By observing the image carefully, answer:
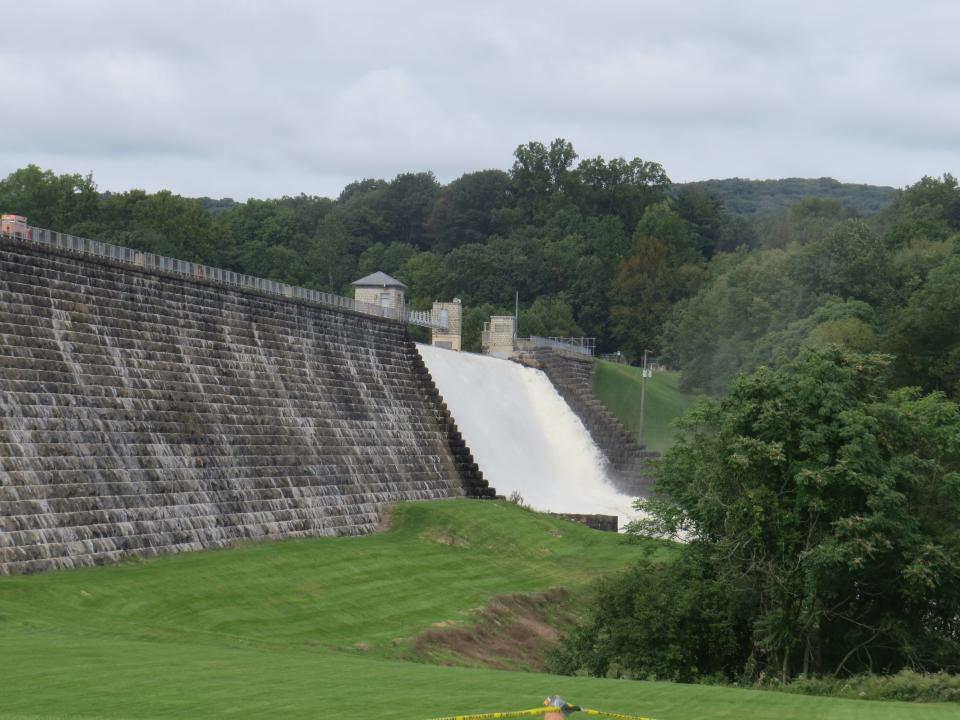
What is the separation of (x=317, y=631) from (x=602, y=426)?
51886 millimetres

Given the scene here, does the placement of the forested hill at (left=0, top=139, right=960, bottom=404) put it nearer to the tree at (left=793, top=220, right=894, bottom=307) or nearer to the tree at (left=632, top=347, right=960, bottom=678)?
the tree at (left=793, top=220, right=894, bottom=307)

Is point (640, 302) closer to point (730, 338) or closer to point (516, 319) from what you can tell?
point (516, 319)

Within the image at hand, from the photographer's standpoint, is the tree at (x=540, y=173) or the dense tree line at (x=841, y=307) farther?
the tree at (x=540, y=173)

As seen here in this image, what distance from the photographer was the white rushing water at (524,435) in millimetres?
75688

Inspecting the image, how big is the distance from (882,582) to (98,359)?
2374cm

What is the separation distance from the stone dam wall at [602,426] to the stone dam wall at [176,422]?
65.5 ft

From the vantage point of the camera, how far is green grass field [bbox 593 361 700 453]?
106438mm

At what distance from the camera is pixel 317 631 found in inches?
1501

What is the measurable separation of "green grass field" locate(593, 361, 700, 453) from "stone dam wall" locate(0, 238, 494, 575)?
1596 inches

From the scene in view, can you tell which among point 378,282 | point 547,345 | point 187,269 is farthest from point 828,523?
point 547,345

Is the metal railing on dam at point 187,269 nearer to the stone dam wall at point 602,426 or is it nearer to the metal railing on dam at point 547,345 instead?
the stone dam wall at point 602,426

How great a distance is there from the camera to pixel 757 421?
39906 mm

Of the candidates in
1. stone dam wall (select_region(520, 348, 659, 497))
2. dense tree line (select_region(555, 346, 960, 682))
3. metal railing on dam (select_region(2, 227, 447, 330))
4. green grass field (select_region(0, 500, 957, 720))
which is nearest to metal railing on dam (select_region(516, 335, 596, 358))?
stone dam wall (select_region(520, 348, 659, 497))

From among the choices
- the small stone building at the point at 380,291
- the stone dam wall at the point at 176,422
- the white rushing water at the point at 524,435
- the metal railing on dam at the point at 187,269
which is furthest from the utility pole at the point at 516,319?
the stone dam wall at the point at 176,422
